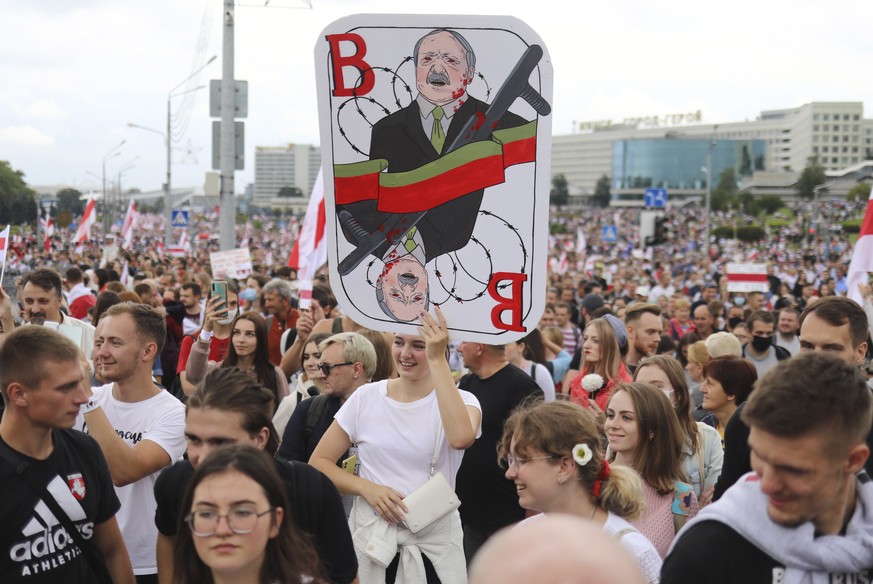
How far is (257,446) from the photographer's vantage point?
3516 millimetres

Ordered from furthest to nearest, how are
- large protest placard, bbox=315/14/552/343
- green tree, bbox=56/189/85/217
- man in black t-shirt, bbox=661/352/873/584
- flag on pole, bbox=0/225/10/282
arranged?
green tree, bbox=56/189/85/217
flag on pole, bbox=0/225/10/282
large protest placard, bbox=315/14/552/343
man in black t-shirt, bbox=661/352/873/584

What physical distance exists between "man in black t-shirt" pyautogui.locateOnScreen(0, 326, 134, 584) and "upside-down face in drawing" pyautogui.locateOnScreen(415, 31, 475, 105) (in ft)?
5.20

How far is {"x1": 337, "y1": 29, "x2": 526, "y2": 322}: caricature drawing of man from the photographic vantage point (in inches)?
154

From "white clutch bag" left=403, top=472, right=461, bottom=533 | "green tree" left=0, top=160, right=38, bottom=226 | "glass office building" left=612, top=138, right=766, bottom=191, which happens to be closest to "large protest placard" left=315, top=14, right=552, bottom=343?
"white clutch bag" left=403, top=472, right=461, bottom=533

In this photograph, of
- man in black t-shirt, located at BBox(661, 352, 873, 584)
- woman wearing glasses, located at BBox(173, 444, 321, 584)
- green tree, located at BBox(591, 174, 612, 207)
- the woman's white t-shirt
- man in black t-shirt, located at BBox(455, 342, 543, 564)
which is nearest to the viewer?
man in black t-shirt, located at BBox(661, 352, 873, 584)

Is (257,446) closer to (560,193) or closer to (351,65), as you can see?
(351,65)

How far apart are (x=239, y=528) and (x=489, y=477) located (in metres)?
2.91

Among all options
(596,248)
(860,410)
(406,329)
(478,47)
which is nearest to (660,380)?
(406,329)

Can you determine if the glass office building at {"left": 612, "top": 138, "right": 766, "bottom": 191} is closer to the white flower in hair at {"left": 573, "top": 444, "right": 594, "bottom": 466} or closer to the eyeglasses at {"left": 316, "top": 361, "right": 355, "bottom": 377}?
the eyeglasses at {"left": 316, "top": 361, "right": 355, "bottom": 377}

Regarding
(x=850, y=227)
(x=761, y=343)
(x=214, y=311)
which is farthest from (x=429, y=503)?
(x=850, y=227)

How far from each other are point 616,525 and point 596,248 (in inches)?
2898

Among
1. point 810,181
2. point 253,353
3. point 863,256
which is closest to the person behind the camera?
point 253,353

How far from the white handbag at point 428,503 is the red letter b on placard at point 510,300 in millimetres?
787

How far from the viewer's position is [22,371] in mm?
3434
